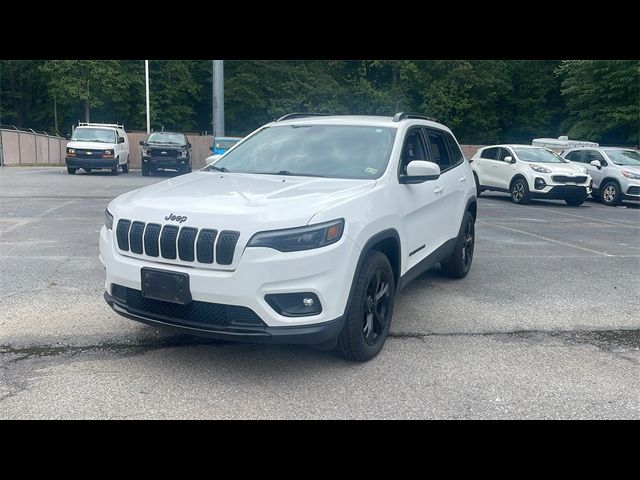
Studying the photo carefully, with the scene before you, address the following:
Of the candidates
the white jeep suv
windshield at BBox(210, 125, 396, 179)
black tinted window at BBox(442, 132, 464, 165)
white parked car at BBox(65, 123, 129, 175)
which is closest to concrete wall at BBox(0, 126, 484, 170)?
white parked car at BBox(65, 123, 129, 175)

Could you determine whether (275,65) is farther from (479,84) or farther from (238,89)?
(479,84)

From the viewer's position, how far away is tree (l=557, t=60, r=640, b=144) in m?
32.5

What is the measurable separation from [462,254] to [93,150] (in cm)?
1968

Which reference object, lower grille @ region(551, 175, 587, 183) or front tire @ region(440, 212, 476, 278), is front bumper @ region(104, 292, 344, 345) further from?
lower grille @ region(551, 175, 587, 183)

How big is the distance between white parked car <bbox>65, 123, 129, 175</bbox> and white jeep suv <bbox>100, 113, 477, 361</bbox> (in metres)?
19.8

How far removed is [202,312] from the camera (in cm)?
381

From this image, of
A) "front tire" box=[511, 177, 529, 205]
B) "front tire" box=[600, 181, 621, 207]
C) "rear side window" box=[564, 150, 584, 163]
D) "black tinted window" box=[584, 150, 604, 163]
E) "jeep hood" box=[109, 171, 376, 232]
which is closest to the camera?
"jeep hood" box=[109, 171, 376, 232]

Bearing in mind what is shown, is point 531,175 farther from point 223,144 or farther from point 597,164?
point 223,144

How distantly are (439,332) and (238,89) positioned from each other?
40.3 meters

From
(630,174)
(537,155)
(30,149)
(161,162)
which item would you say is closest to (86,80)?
(30,149)

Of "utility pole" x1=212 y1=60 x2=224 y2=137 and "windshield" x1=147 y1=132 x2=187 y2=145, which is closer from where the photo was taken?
"utility pole" x1=212 y1=60 x2=224 y2=137
